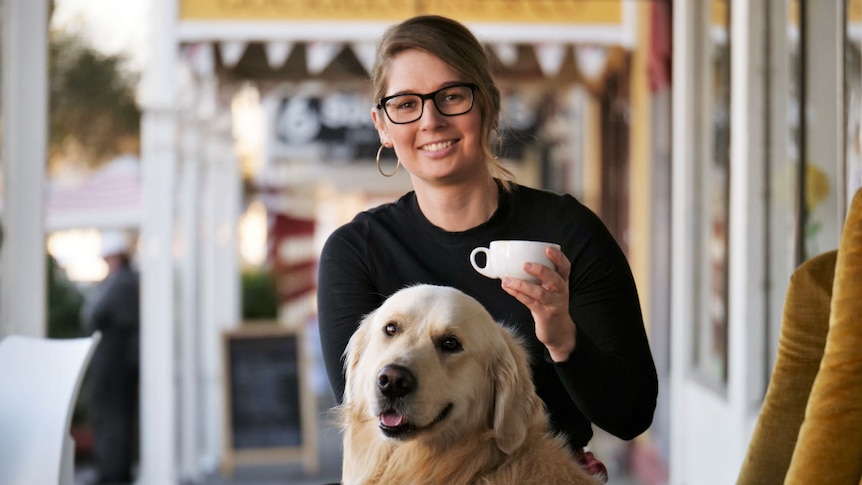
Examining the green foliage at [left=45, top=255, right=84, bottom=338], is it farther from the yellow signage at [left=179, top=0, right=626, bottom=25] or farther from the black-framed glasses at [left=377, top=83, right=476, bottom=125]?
the black-framed glasses at [left=377, top=83, right=476, bottom=125]

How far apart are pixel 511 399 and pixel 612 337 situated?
29cm

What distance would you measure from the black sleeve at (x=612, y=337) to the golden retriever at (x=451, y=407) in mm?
119

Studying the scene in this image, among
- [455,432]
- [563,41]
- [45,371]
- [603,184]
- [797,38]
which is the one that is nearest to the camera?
[455,432]

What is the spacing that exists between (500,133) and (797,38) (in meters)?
2.07

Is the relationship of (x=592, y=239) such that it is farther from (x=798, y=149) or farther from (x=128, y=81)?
(x=128, y=81)

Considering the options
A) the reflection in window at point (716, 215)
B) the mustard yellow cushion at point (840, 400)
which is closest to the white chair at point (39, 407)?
the mustard yellow cushion at point (840, 400)

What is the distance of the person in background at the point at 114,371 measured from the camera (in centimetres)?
774

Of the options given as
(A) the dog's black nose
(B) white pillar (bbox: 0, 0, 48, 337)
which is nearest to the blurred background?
(B) white pillar (bbox: 0, 0, 48, 337)

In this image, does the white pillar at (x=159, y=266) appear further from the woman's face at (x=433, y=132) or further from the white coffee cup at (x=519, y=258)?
the white coffee cup at (x=519, y=258)

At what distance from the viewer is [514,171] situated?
23.4 ft

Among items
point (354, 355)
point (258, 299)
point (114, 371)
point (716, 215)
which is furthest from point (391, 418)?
point (258, 299)

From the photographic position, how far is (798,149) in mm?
3768

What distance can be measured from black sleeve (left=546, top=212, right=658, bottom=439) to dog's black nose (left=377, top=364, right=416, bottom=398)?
297mm

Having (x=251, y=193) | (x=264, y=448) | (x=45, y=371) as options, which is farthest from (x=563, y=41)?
(x=251, y=193)
